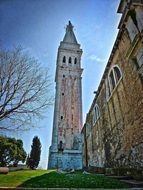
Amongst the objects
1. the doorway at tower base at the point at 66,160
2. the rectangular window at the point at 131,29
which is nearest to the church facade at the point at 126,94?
the rectangular window at the point at 131,29

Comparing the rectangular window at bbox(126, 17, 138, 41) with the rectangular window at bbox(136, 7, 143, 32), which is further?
the rectangular window at bbox(126, 17, 138, 41)

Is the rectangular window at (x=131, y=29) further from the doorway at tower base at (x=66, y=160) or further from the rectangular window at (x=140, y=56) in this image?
the doorway at tower base at (x=66, y=160)

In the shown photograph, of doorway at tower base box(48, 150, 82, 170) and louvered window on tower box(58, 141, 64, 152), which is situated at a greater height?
louvered window on tower box(58, 141, 64, 152)

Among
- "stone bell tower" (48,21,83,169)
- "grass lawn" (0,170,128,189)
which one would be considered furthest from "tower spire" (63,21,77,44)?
"grass lawn" (0,170,128,189)

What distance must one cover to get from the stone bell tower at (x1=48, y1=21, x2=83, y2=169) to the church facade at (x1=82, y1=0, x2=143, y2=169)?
59.7 feet

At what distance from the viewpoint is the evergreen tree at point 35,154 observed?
3198 centimetres

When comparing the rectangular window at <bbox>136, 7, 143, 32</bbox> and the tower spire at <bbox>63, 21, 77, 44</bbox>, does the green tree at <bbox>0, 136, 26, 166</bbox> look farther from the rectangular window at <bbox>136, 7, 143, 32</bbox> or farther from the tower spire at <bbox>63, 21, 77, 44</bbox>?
the tower spire at <bbox>63, 21, 77, 44</bbox>

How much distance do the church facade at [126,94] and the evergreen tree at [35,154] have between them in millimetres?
21404

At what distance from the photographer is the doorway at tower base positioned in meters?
30.1

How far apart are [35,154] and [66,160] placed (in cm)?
650

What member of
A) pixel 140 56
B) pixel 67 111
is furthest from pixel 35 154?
pixel 140 56

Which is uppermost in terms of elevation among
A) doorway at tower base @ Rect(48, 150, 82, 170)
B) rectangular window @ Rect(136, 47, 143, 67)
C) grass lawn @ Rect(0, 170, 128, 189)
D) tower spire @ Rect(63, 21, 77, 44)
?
tower spire @ Rect(63, 21, 77, 44)

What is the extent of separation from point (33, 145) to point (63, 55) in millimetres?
24342

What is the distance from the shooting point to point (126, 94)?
1014 cm
